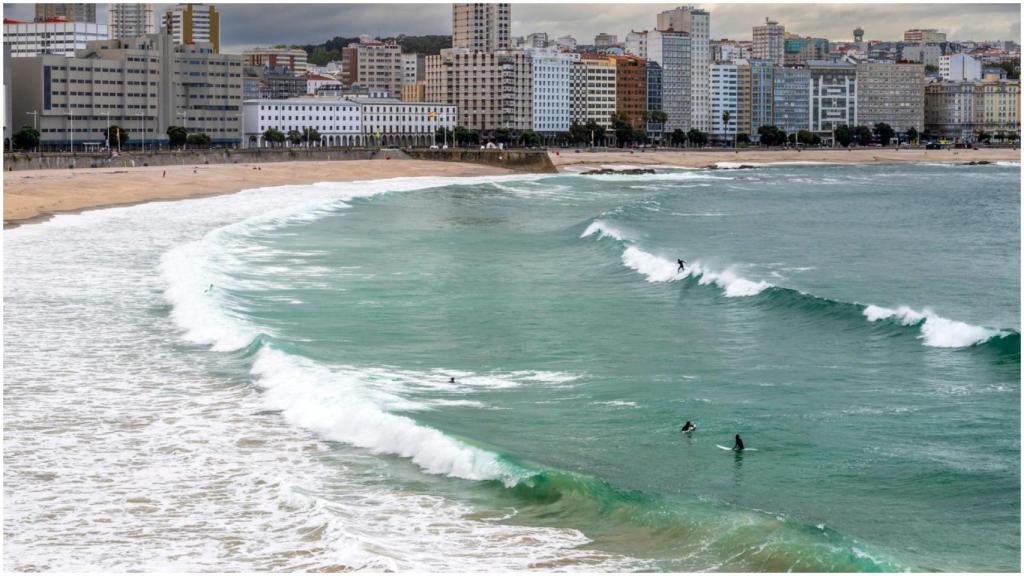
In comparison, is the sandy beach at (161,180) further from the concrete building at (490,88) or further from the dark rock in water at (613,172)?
the concrete building at (490,88)

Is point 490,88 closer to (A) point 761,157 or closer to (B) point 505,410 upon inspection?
(A) point 761,157

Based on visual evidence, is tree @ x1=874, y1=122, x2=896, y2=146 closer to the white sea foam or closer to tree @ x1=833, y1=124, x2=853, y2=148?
tree @ x1=833, y1=124, x2=853, y2=148

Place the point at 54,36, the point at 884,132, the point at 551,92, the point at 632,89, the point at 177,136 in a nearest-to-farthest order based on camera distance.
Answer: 1. the point at 177,136
2. the point at 54,36
3. the point at 551,92
4. the point at 884,132
5. the point at 632,89

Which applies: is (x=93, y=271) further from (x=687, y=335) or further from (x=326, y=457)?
(x=326, y=457)

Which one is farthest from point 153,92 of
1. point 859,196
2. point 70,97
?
point 859,196

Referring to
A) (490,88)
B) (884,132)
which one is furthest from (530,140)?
(884,132)

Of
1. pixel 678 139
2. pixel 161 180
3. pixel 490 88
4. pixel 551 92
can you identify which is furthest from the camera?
pixel 551 92

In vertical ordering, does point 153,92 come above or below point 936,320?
above
